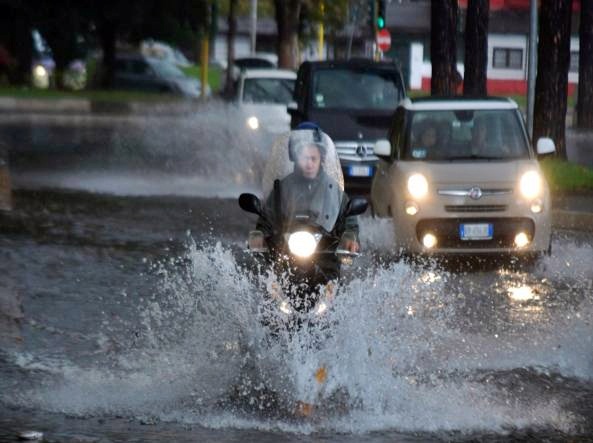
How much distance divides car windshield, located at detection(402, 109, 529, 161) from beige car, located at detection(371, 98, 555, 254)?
0.01 meters

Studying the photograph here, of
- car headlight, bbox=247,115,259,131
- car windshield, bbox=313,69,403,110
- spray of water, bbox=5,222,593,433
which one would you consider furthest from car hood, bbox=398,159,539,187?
car headlight, bbox=247,115,259,131

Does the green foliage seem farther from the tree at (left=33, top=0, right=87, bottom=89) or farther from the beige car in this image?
the tree at (left=33, top=0, right=87, bottom=89)

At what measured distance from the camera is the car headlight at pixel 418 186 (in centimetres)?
1638

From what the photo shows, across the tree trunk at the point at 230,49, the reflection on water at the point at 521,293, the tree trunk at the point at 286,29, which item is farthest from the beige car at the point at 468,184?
the tree trunk at the point at 230,49

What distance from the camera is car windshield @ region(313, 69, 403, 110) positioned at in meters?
24.6

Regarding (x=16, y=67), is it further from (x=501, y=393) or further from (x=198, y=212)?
(x=501, y=393)

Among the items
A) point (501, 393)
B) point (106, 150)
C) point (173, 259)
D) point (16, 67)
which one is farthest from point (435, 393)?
point (16, 67)

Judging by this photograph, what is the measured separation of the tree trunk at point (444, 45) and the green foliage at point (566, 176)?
4.21 m

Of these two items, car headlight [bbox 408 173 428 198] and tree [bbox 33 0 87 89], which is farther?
tree [bbox 33 0 87 89]

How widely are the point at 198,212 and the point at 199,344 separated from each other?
Result: 978cm

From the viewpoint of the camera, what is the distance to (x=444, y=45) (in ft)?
97.9

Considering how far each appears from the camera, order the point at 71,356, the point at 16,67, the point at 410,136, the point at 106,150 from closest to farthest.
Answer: the point at 71,356 < the point at 410,136 < the point at 106,150 < the point at 16,67

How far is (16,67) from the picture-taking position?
2290 inches

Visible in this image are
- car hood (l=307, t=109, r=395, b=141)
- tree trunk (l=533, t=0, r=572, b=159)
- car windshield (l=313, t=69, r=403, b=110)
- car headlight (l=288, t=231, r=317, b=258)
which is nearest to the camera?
car headlight (l=288, t=231, r=317, b=258)
